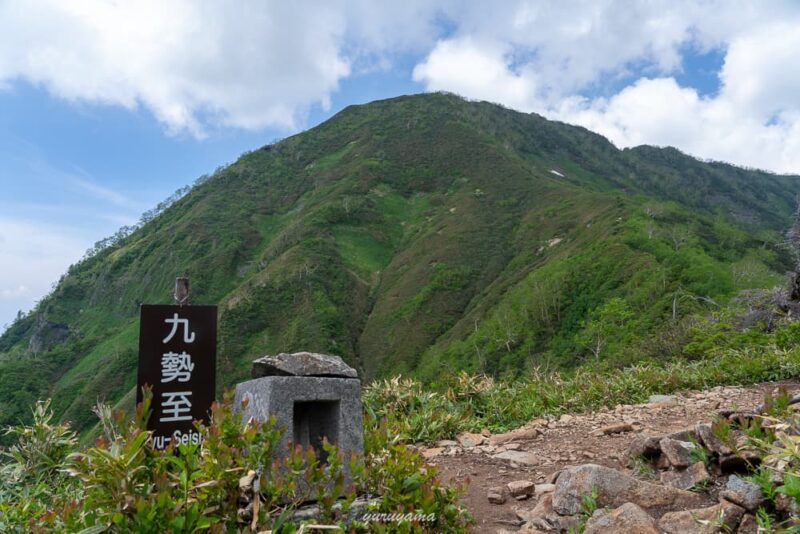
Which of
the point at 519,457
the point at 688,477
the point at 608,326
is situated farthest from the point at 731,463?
the point at 608,326

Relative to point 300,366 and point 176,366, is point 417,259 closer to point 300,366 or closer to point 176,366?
point 176,366

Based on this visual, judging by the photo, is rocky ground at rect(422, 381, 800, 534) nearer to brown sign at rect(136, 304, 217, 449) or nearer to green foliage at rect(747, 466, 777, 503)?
green foliage at rect(747, 466, 777, 503)

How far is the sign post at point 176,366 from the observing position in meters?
4.05

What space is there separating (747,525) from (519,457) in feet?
9.01

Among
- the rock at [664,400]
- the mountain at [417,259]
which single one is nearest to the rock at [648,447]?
the rock at [664,400]

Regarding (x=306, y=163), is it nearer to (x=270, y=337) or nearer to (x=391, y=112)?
(x=391, y=112)

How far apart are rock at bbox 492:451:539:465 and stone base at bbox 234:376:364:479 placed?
7.25ft

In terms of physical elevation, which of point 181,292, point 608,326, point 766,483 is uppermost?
point 608,326

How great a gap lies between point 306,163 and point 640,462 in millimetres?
100945

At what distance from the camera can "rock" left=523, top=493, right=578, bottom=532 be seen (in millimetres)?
3441

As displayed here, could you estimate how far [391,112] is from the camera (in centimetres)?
11319

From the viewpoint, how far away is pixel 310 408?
4086 mm

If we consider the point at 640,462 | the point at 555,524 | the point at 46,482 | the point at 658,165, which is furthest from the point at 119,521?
the point at 658,165

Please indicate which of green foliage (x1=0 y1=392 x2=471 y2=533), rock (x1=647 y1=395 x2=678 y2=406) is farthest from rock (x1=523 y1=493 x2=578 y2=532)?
rock (x1=647 y1=395 x2=678 y2=406)
